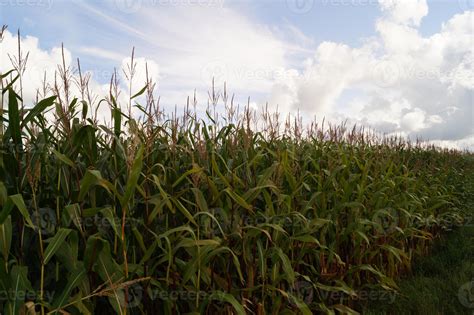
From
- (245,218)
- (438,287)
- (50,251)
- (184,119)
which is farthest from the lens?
(438,287)

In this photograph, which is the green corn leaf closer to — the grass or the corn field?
the corn field

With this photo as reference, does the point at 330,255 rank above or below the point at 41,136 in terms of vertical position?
below

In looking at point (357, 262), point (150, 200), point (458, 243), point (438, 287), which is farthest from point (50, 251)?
point (458, 243)

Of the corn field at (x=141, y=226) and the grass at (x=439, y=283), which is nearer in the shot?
the corn field at (x=141, y=226)

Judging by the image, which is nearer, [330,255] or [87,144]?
[87,144]

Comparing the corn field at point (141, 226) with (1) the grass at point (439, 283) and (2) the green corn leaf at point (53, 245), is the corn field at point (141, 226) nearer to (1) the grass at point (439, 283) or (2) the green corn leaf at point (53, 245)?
(2) the green corn leaf at point (53, 245)

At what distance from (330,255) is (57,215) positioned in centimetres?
243

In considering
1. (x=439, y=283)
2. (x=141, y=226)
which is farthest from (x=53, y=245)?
→ (x=439, y=283)

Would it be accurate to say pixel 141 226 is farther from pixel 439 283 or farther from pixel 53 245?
pixel 439 283

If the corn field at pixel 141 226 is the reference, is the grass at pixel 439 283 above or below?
below

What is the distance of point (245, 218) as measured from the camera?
9.44 feet

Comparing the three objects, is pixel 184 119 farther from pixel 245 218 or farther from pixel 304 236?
pixel 304 236

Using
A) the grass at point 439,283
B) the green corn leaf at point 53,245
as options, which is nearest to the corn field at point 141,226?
the green corn leaf at point 53,245

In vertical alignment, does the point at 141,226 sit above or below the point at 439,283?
above
